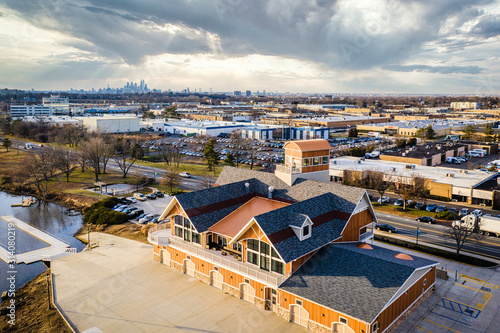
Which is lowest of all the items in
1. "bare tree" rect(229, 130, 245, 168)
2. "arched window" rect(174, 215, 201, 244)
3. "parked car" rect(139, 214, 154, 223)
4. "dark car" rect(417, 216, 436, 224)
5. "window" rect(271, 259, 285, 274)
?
"parked car" rect(139, 214, 154, 223)

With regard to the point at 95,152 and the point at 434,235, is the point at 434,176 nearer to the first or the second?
the point at 434,235

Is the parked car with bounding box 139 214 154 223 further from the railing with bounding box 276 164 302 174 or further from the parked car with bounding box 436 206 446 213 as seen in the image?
the parked car with bounding box 436 206 446 213

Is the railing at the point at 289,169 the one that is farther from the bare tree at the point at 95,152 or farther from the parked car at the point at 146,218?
the bare tree at the point at 95,152

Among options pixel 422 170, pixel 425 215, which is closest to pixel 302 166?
pixel 425 215

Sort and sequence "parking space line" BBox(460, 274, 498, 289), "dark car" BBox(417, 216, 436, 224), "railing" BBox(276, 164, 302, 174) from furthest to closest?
"dark car" BBox(417, 216, 436, 224), "railing" BBox(276, 164, 302, 174), "parking space line" BBox(460, 274, 498, 289)

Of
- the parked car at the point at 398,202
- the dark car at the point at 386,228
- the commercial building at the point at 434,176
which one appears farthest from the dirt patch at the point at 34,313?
the commercial building at the point at 434,176

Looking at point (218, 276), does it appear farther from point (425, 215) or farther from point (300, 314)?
point (425, 215)

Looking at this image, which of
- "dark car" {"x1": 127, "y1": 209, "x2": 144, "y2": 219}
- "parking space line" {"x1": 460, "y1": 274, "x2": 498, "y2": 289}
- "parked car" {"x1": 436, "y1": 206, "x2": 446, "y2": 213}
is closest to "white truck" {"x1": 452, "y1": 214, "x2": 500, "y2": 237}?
"parked car" {"x1": 436, "y1": 206, "x2": 446, "y2": 213}
